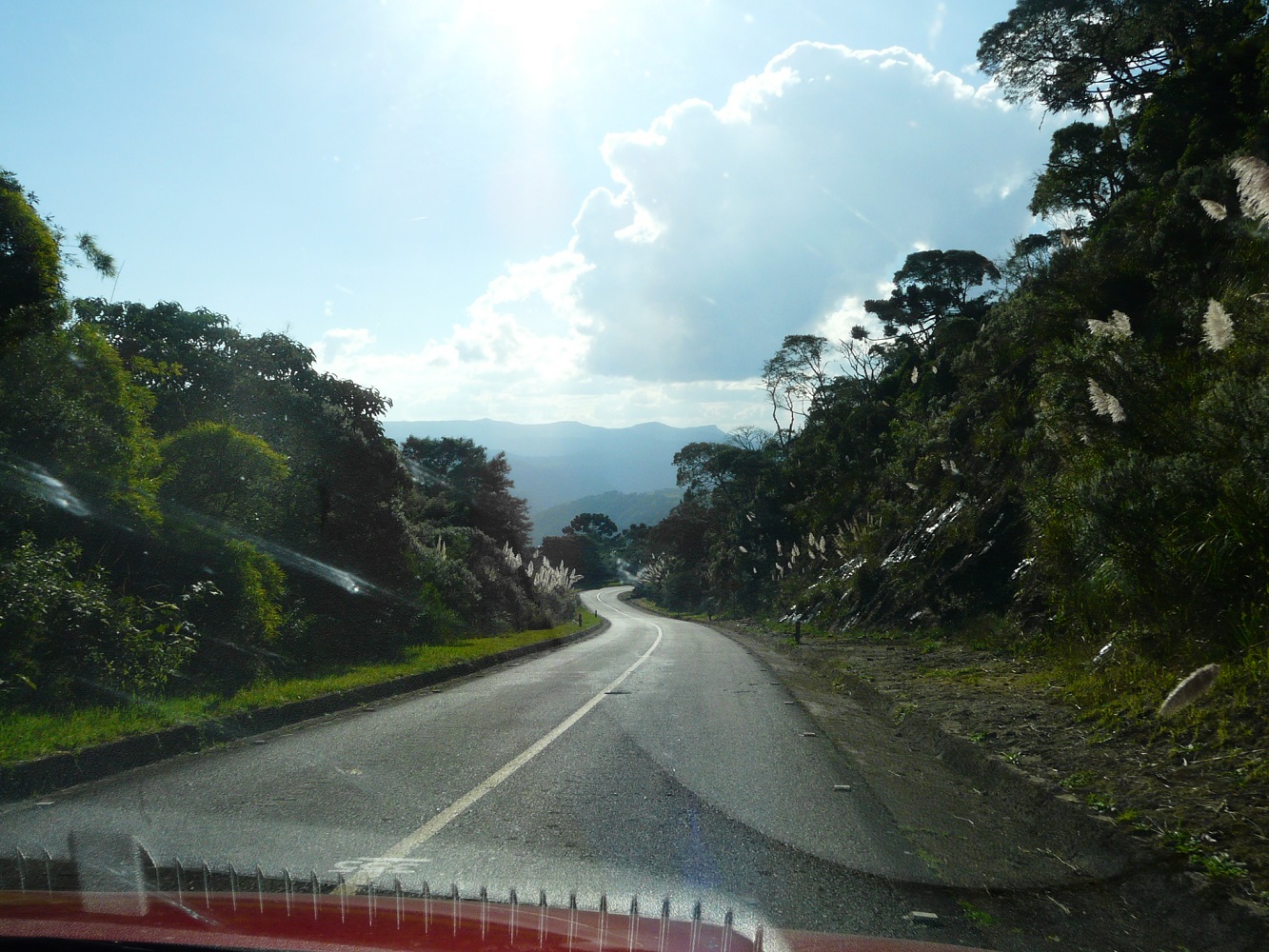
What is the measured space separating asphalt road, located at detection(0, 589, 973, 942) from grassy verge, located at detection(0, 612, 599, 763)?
612mm

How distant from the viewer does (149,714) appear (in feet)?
28.2

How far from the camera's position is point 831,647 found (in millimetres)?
20219

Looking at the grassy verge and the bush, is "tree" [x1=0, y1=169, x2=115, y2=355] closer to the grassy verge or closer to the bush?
the bush

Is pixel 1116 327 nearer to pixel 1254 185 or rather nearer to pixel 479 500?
pixel 1254 185

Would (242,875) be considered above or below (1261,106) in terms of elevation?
below

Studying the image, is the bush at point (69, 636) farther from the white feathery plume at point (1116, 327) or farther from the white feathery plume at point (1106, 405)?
the white feathery plume at point (1116, 327)

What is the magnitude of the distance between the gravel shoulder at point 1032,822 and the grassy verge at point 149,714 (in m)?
6.17

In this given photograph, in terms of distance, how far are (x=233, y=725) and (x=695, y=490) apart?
198 ft

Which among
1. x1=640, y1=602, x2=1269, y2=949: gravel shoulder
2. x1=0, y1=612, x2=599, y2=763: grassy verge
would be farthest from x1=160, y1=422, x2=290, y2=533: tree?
x1=640, y1=602, x2=1269, y2=949: gravel shoulder

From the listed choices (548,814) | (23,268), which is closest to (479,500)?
(23,268)

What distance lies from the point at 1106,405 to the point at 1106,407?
1.2 inches

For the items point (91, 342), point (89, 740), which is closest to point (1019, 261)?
point (91, 342)

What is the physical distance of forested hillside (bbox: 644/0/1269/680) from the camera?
7.92 m

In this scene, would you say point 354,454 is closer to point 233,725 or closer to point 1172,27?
point 233,725
